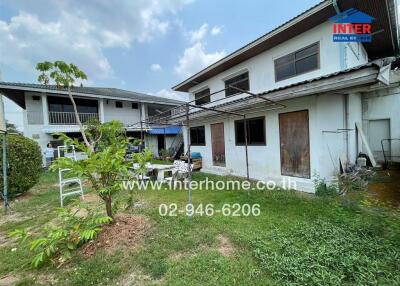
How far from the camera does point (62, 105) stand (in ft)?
55.5

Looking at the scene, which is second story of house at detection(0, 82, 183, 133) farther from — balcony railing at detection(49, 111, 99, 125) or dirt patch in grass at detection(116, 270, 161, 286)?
dirt patch in grass at detection(116, 270, 161, 286)

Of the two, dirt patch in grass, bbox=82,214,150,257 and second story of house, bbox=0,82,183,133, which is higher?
second story of house, bbox=0,82,183,133

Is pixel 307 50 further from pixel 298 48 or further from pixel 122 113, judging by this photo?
pixel 122 113

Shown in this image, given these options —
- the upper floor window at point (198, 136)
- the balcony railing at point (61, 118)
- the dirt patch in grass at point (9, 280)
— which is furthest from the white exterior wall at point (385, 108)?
the balcony railing at point (61, 118)

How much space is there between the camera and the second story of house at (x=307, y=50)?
6703 mm

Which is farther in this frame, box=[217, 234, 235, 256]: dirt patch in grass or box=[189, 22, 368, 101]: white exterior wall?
box=[189, 22, 368, 101]: white exterior wall

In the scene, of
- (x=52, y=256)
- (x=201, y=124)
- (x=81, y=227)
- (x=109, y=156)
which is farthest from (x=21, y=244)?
(x=201, y=124)

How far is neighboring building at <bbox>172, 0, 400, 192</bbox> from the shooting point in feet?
20.7

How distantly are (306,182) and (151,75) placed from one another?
18603mm

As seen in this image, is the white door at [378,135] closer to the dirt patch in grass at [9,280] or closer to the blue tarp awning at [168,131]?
the blue tarp awning at [168,131]

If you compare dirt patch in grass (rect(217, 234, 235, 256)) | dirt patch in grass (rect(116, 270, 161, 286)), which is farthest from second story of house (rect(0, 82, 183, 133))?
dirt patch in grass (rect(116, 270, 161, 286))

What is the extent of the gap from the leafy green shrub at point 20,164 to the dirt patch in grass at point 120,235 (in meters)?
5.80

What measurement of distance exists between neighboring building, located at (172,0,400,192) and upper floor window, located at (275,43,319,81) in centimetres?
4

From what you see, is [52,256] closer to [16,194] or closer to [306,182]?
[16,194]
